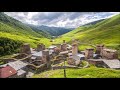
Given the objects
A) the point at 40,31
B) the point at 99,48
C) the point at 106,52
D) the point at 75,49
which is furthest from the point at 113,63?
the point at 40,31

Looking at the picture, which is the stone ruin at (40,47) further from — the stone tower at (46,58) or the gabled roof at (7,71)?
the gabled roof at (7,71)

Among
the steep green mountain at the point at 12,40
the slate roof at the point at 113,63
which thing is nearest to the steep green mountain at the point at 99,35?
the slate roof at the point at 113,63

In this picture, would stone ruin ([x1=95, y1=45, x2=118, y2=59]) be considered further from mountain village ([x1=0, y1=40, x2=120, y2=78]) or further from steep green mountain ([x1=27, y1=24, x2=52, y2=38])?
steep green mountain ([x1=27, y1=24, x2=52, y2=38])

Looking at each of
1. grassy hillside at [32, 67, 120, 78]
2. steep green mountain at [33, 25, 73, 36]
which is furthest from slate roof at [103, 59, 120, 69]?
steep green mountain at [33, 25, 73, 36]
